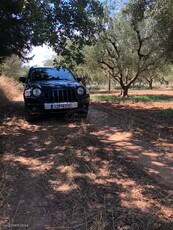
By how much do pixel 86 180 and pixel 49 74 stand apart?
5.52 m

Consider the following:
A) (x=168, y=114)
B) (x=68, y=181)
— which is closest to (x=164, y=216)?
(x=68, y=181)

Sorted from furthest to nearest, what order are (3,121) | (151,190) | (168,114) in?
(168,114) < (3,121) < (151,190)

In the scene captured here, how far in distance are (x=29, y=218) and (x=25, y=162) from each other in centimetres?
169

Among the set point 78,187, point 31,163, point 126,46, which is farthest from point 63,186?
point 126,46

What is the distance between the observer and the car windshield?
825 centimetres

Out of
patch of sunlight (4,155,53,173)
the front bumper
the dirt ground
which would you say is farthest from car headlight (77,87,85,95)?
patch of sunlight (4,155,53,173)

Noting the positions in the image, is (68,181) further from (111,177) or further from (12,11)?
(12,11)

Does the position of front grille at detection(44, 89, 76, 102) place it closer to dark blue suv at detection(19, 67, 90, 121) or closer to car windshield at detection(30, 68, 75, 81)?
dark blue suv at detection(19, 67, 90, 121)

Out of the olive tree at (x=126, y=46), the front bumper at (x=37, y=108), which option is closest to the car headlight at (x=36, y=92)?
the front bumper at (x=37, y=108)

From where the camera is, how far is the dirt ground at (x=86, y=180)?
8.45 ft

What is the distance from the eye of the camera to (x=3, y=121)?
792 centimetres

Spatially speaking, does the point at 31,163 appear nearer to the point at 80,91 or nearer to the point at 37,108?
the point at 37,108

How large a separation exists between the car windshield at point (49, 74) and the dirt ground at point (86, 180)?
2405 millimetres

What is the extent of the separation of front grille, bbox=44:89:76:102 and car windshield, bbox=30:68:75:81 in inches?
39.6
